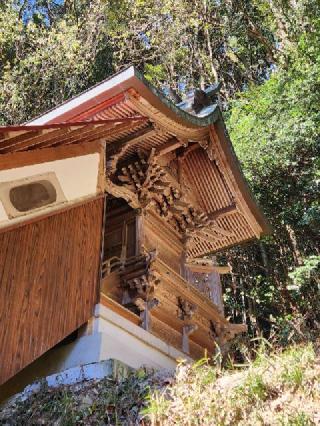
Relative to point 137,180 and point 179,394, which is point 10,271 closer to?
point 179,394

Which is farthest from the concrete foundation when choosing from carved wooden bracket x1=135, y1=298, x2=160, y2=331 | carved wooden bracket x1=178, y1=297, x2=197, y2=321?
carved wooden bracket x1=178, y1=297, x2=197, y2=321

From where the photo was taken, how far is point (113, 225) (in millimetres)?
8156

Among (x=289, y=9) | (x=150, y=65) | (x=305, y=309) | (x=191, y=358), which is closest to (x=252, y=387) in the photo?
(x=191, y=358)

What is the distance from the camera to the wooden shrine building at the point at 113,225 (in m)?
4.99

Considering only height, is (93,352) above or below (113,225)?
below

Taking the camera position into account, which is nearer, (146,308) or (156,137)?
(146,308)

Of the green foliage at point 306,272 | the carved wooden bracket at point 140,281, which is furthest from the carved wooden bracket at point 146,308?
the green foliage at point 306,272

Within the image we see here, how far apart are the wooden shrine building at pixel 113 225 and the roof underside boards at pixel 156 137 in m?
0.02

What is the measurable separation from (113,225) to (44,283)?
3.02m

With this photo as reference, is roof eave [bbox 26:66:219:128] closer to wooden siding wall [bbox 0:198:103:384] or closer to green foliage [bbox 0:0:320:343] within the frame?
wooden siding wall [bbox 0:198:103:384]

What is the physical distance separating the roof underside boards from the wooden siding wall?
103 cm

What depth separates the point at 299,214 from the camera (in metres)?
14.6

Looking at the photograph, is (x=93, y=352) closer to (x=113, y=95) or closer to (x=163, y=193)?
(x=113, y=95)

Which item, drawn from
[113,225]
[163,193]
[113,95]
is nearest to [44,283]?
[113,95]
